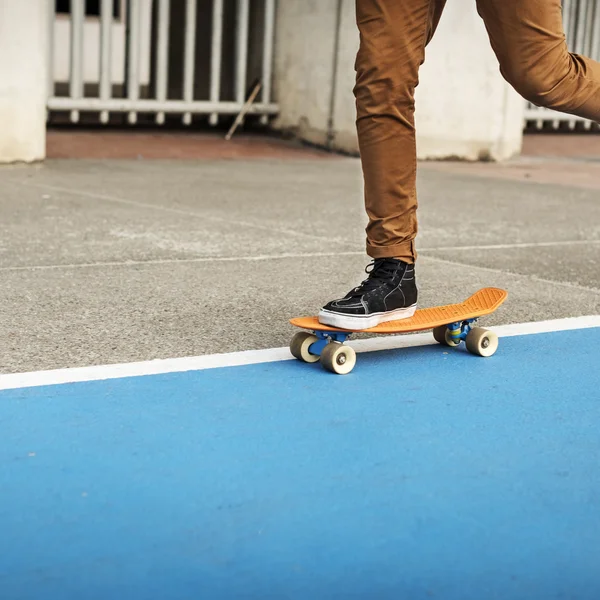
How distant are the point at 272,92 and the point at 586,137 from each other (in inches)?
176

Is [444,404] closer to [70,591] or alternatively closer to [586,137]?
[70,591]

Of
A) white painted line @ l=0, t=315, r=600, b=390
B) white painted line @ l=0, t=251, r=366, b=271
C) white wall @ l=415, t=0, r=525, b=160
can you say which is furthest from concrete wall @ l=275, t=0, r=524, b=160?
white painted line @ l=0, t=315, r=600, b=390

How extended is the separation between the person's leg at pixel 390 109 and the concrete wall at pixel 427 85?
8176 mm

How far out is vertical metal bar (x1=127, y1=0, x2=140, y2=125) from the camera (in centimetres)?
1123

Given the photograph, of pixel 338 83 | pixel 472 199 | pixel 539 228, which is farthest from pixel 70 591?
pixel 338 83

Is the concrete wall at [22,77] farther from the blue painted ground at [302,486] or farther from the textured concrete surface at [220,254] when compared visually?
the blue painted ground at [302,486]

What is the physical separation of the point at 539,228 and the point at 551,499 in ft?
15.4

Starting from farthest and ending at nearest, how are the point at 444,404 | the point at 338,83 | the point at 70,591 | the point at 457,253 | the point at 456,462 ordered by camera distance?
the point at 338,83, the point at 457,253, the point at 444,404, the point at 456,462, the point at 70,591

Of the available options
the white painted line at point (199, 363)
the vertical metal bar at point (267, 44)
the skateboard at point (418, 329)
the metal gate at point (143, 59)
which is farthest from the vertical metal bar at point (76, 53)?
the skateboard at point (418, 329)

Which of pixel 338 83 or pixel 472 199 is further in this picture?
pixel 338 83

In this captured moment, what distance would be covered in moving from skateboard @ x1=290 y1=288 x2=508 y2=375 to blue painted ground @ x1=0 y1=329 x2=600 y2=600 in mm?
66

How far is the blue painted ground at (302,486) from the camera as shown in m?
1.94

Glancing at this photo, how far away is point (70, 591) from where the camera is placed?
6.09ft

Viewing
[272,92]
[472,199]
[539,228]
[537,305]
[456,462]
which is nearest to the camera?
[456,462]
